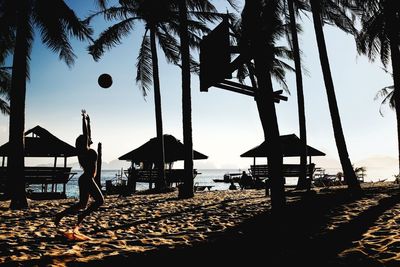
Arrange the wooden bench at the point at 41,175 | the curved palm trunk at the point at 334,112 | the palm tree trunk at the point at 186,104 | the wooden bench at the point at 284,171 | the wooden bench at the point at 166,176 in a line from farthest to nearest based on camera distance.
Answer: the wooden bench at the point at 284,171
the wooden bench at the point at 166,176
the wooden bench at the point at 41,175
the palm tree trunk at the point at 186,104
the curved palm trunk at the point at 334,112

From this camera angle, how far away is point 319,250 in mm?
3795

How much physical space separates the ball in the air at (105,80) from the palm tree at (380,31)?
31.0 ft

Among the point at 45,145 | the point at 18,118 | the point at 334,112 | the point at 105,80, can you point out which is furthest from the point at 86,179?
the point at 45,145

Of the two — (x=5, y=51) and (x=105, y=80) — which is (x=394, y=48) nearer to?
(x=105, y=80)

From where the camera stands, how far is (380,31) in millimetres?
14594

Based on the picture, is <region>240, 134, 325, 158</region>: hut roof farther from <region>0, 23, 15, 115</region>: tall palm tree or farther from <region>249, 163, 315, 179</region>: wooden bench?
<region>0, 23, 15, 115</region>: tall palm tree

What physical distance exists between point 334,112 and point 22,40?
10441 millimetres

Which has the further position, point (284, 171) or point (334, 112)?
point (284, 171)

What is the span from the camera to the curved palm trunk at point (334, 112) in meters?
10.7

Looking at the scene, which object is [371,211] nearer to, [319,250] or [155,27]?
[319,250]

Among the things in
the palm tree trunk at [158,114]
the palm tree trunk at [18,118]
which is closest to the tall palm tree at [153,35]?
the palm tree trunk at [158,114]

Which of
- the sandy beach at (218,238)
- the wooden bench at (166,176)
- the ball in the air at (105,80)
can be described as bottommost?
the sandy beach at (218,238)

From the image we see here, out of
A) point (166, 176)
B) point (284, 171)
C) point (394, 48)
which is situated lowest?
point (166, 176)

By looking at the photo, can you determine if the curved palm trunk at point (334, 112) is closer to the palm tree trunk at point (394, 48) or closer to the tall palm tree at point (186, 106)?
the palm tree trunk at point (394, 48)
